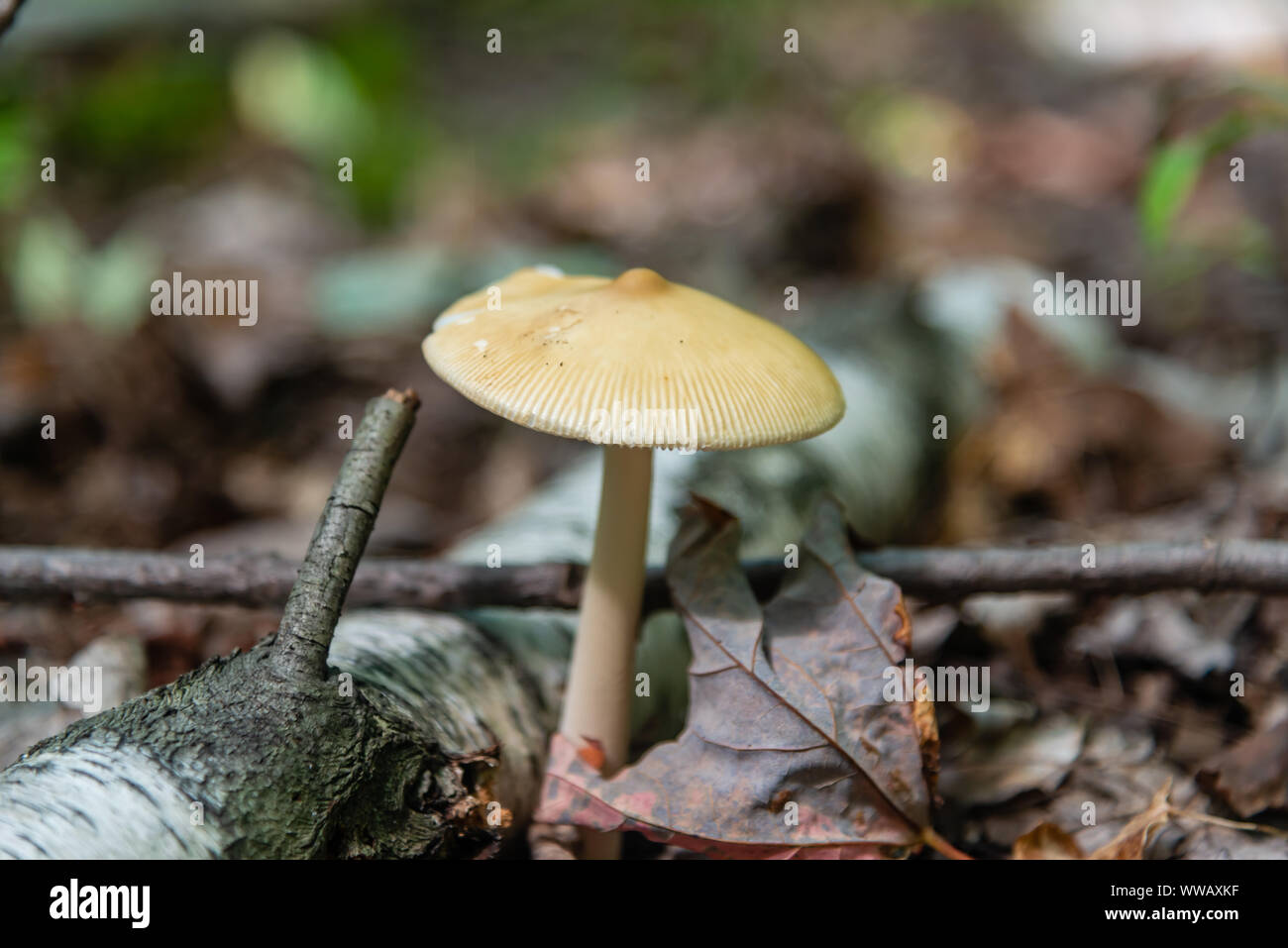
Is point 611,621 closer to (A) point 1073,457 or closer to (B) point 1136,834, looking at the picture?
(B) point 1136,834

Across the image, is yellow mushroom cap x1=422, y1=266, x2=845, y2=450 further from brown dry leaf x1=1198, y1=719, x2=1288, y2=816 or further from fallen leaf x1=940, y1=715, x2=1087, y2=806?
brown dry leaf x1=1198, y1=719, x2=1288, y2=816

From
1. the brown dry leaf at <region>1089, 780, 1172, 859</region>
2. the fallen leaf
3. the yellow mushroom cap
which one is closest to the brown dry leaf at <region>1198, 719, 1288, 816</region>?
the brown dry leaf at <region>1089, 780, 1172, 859</region>

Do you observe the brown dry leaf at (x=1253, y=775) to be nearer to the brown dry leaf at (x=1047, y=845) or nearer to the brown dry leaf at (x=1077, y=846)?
the brown dry leaf at (x=1077, y=846)

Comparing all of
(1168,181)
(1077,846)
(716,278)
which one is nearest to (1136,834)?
(1077,846)

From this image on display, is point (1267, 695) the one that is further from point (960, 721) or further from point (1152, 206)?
point (1152, 206)

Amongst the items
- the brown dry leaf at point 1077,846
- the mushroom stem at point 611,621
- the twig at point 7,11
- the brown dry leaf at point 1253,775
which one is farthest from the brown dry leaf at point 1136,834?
the twig at point 7,11
